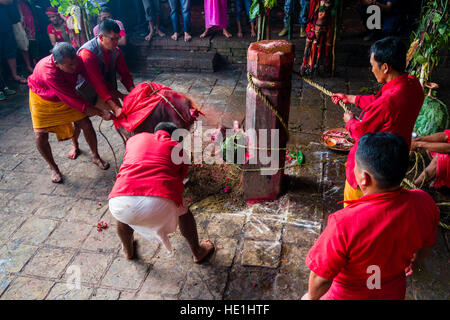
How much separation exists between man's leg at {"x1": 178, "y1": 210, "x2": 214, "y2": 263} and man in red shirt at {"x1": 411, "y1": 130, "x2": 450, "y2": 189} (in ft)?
7.02

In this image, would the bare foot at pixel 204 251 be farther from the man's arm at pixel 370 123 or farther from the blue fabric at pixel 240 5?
the blue fabric at pixel 240 5

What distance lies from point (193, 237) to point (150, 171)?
0.80 metres

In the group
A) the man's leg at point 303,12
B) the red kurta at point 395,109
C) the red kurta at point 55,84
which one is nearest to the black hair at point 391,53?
the red kurta at point 395,109

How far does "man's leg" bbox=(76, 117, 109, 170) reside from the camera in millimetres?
4543

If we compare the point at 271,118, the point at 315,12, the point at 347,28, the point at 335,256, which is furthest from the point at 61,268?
the point at 347,28

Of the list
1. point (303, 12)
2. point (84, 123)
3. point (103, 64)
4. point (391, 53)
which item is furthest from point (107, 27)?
point (303, 12)

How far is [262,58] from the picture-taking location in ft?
10.0

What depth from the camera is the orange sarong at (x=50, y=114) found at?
420 cm

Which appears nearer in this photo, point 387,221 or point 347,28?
point 387,221

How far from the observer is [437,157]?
3691mm

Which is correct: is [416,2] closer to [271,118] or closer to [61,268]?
[271,118]

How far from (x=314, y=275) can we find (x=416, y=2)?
769cm

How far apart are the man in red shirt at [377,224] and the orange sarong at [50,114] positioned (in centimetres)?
368

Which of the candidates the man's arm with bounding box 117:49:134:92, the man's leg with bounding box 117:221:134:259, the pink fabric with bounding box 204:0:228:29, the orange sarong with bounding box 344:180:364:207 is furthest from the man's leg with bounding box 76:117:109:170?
the pink fabric with bounding box 204:0:228:29
